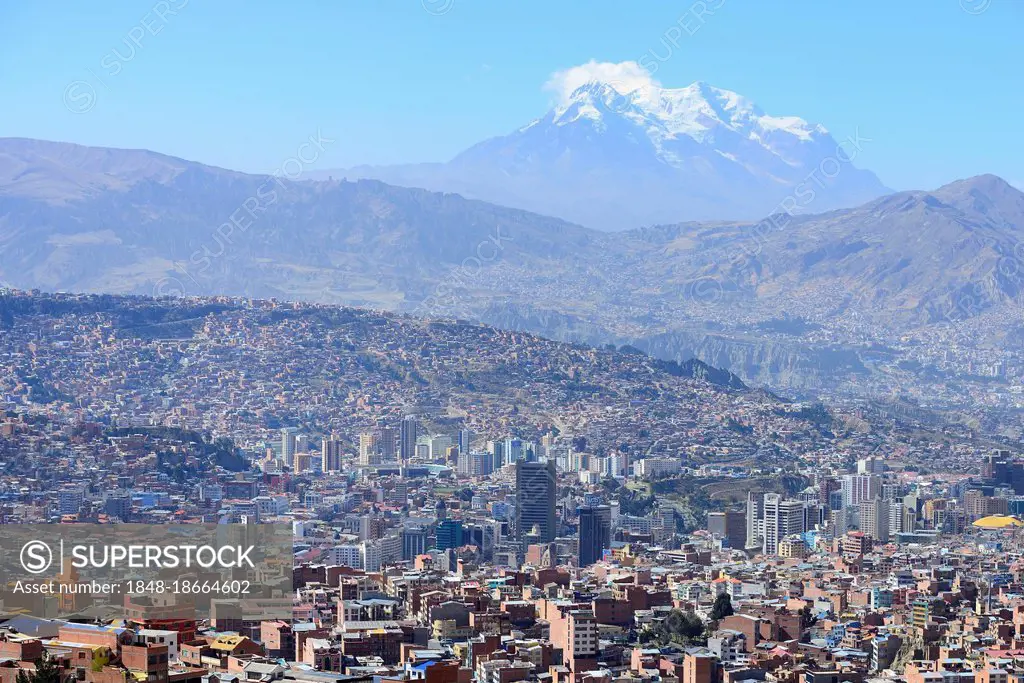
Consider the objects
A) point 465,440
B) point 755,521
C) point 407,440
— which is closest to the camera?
point 755,521

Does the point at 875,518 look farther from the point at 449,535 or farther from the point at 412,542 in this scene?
the point at 412,542

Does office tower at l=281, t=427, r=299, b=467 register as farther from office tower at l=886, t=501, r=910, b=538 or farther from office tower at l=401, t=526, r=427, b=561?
office tower at l=886, t=501, r=910, b=538

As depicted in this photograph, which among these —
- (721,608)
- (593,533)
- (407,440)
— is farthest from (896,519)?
(407,440)

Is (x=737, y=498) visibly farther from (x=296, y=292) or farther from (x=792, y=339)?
(x=296, y=292)

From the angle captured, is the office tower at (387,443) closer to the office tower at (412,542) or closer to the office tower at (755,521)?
A: the office tower at (755,521)

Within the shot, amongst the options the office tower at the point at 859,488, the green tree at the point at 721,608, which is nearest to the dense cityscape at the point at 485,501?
the green tree at the point at 721,608
